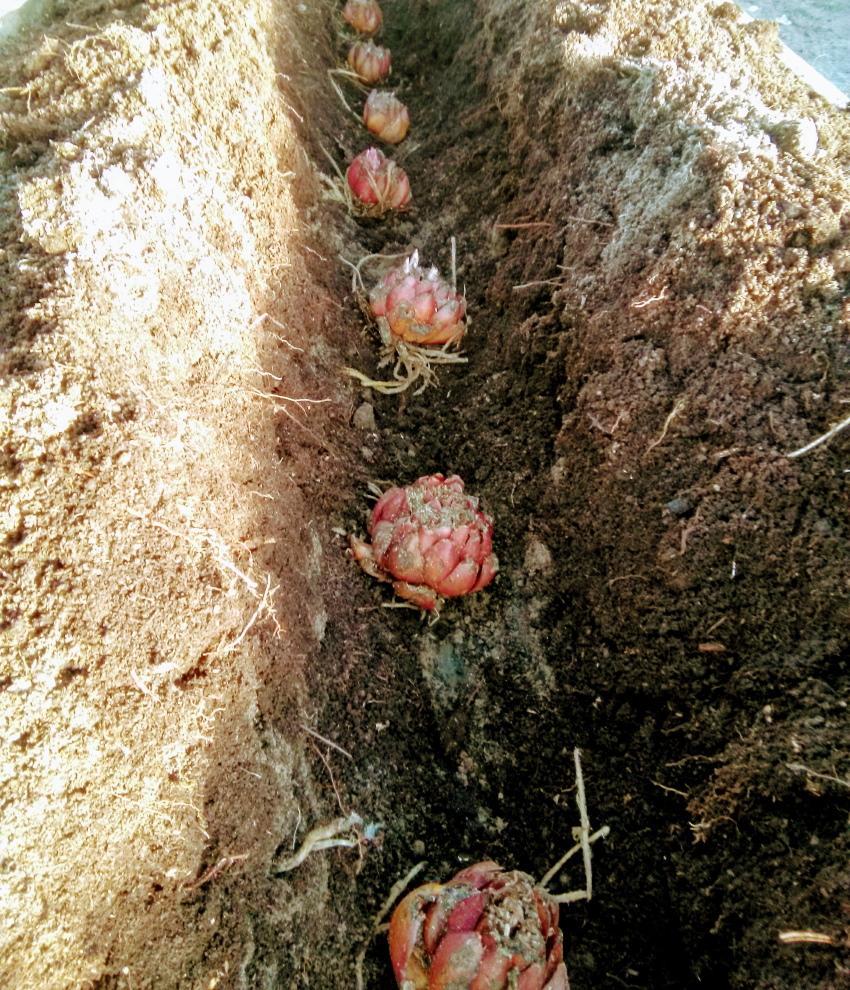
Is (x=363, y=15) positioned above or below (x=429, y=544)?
above

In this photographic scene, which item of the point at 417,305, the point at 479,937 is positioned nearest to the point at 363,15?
the point at 417,305

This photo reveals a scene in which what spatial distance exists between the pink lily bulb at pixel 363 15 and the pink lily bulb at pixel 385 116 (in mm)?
566

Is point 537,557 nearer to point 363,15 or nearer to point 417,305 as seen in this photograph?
point 417,305

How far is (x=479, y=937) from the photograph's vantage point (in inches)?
39.4

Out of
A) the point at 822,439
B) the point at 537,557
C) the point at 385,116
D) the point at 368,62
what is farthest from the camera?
the point at 368,62

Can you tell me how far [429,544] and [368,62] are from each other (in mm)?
2193

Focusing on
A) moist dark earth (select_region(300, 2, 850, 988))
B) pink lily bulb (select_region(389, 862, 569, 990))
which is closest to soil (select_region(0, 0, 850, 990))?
moist dark earth (select_region(300, 2, 850, 988))

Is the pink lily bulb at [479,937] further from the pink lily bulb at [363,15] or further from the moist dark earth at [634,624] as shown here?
the pink lily bulb at [363,15]

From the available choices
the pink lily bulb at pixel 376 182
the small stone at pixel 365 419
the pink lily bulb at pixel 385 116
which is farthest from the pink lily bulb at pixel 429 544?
the pink lily bulb at pixel 385 116

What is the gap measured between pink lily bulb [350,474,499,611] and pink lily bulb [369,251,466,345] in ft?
1.76

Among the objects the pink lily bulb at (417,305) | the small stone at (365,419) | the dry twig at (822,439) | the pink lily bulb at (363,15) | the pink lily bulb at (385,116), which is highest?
the dry twig at (822,439)

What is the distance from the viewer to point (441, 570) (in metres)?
1.49

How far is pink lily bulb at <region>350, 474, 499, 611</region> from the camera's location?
1.48 meters

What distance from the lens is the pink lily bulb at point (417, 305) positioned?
184cm
